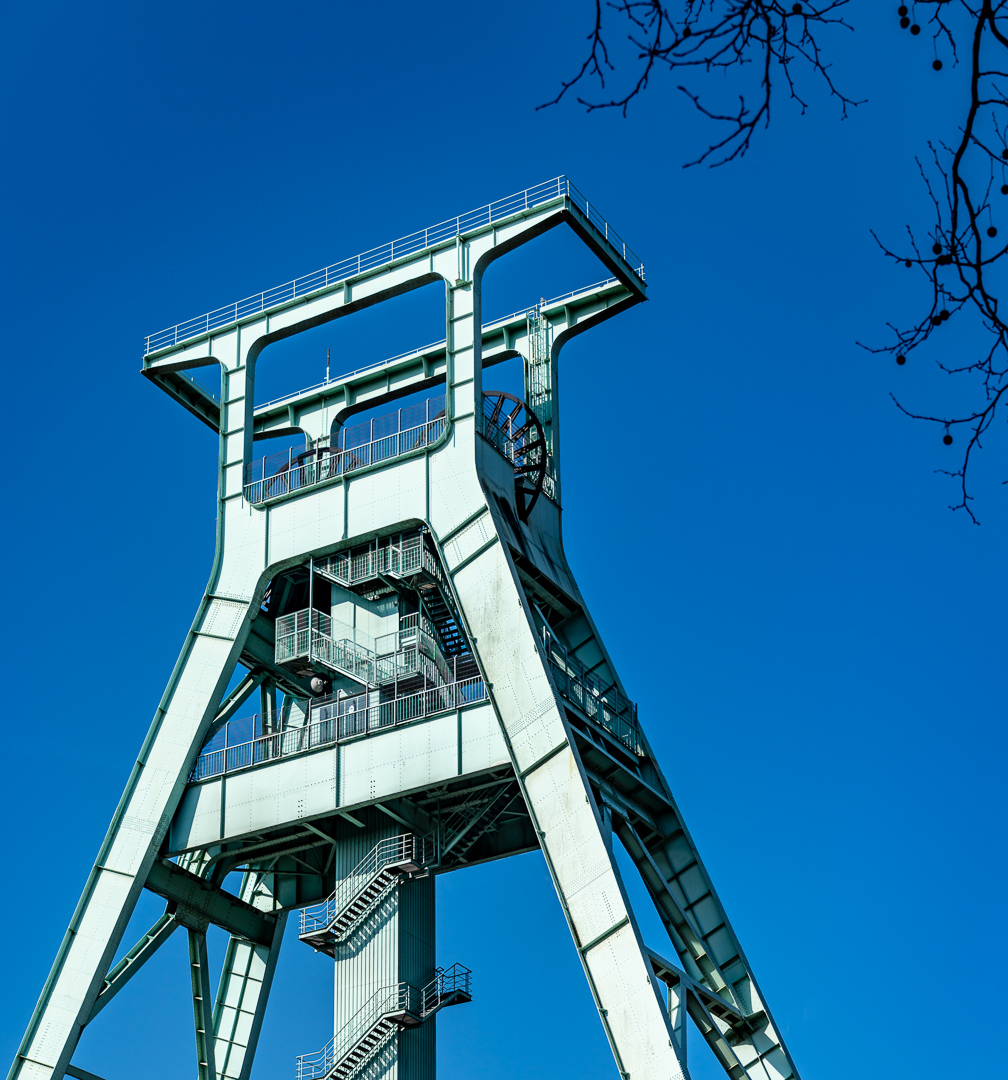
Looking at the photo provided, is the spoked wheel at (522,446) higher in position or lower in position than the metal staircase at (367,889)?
higher

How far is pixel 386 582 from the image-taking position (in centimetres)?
3406

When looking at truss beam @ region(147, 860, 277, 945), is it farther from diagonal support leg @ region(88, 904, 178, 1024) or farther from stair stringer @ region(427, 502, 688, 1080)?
stair stringer @ region(427, 502, 688, 1080)

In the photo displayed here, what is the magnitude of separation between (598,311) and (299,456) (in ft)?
24.7

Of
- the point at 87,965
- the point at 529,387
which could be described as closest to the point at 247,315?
the point at 529,387

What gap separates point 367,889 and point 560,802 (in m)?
5.54

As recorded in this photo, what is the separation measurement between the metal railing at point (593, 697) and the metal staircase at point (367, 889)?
4.24 metres

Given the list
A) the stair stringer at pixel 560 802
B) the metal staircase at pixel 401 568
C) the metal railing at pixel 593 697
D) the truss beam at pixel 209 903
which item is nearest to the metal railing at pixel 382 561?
the metal staircase at pixel 401 568

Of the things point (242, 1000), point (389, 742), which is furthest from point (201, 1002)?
point (389, 742)

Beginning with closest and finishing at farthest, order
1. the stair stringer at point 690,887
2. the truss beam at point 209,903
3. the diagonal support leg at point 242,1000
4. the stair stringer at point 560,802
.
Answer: the stair stringer at point 560,802
the stair stringer at point 690,887
the truss beam at point 209,903
the diagonal support leg at point 242,1000

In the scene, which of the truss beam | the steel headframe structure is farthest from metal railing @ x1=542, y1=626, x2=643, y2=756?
the truss beam

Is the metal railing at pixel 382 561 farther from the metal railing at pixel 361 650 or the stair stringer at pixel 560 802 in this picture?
the stair stringer at pixel 560 802

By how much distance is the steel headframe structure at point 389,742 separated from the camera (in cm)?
3070

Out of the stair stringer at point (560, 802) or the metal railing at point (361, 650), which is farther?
the metal railing at point (361, 650)

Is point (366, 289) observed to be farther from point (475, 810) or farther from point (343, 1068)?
point (343, 1068)
